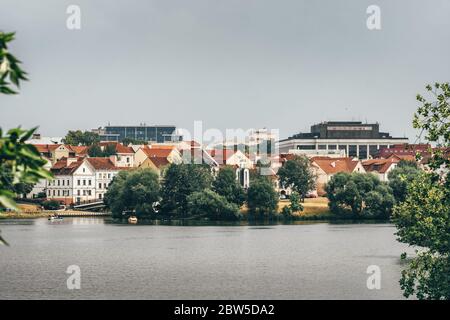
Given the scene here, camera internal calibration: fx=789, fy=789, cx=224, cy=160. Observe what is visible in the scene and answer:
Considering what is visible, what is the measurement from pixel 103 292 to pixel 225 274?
8238 mm

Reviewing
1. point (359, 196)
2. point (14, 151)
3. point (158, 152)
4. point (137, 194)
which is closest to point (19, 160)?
point (14, 151)

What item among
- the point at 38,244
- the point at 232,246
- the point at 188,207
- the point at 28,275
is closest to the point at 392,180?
the point at 188,207

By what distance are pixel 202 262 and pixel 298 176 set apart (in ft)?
226

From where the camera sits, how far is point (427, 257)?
76.1ft

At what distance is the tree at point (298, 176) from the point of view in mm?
114125

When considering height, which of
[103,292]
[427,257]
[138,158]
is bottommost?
[103,292]

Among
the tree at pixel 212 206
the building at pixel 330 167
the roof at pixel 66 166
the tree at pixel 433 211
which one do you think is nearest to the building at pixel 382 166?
the building at pixel 330 167

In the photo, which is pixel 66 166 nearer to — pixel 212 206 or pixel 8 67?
pixel 212 206

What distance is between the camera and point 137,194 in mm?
94625

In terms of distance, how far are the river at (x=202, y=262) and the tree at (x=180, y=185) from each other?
18361 millimetres

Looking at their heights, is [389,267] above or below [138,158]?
below

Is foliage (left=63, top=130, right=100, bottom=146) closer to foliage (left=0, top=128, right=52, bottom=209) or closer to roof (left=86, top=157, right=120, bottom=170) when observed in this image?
roof (left=86, top=157, right=120, bottom=170)

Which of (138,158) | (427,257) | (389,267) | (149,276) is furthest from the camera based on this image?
(138,158)

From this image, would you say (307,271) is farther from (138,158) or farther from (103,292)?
(138,158)
